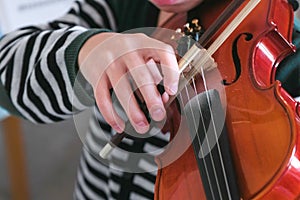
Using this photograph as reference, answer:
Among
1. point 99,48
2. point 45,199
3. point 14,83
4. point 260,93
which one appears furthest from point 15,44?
point 45,199

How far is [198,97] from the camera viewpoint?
1.40ft

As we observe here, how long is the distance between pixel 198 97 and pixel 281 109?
0.22 ft

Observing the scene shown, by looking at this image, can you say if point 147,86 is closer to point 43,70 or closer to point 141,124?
point 141,124

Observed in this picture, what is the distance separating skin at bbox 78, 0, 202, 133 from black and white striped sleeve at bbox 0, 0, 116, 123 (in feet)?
0.16

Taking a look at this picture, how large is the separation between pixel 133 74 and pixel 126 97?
0.02 meters

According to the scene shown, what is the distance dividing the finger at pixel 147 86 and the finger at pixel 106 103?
26 millimetres

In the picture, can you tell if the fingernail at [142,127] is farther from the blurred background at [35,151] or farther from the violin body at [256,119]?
the blurred background at [35,151]

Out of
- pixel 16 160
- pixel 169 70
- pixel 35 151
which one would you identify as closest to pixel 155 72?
pixel 169 70

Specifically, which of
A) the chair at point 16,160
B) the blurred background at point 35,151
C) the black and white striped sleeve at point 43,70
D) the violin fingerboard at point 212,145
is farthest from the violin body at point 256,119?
the chair at point 16,160

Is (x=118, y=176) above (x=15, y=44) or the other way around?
the other way around

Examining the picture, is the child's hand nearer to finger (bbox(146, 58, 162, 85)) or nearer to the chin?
finger (bbox(146, 58, 162, 85))

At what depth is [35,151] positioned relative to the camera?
1.56 meters

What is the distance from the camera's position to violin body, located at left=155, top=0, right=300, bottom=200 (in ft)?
1.21

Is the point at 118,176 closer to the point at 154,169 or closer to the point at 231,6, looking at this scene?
the point at 154,169
